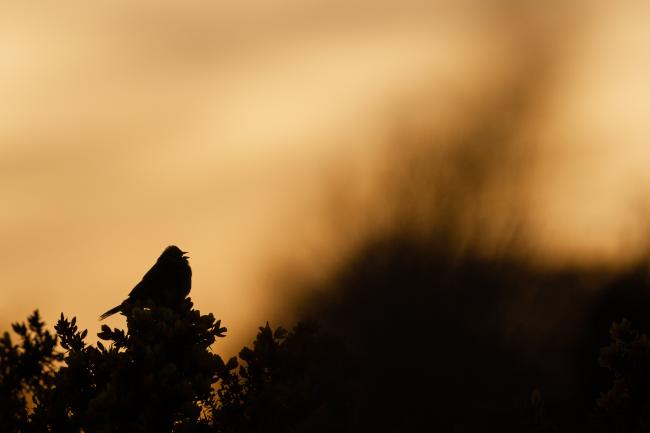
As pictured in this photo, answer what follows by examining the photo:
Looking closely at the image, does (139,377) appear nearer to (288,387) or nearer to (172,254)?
(288,387)

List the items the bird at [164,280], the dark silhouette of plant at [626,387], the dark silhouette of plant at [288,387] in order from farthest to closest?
the bird at [164,280] → the dark silhouette of plant at [288,387] → the dark silhouette of plant at [626,387]

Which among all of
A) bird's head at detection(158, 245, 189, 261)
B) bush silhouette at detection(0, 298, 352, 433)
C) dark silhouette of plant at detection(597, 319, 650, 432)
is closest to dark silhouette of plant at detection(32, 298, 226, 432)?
bush silhouette at detection(0, 298, 352, 433)

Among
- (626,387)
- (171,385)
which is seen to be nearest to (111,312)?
(171,385)

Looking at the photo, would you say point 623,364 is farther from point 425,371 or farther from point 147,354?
point 425,371

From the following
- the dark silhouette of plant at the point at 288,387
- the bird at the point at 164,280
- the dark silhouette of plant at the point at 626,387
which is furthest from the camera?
the bird at the point at 164,280

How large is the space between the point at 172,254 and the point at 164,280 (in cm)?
69

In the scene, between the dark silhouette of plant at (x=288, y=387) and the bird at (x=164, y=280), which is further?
the bird at (x=164, y=280)

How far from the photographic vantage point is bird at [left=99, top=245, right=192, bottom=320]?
16.1 m

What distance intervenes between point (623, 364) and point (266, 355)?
4915 mm

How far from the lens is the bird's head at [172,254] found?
16608 millimetres

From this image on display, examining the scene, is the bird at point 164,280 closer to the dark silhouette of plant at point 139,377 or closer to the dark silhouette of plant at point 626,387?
the dark silhouette of plant at point 139,377

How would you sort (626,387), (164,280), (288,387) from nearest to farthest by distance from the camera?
(626,387), (288,387), (164,280)

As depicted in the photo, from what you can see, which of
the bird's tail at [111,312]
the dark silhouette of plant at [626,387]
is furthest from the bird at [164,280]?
the dark silhouette of plant at [626,387]

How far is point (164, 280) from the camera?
16172 millimetres
